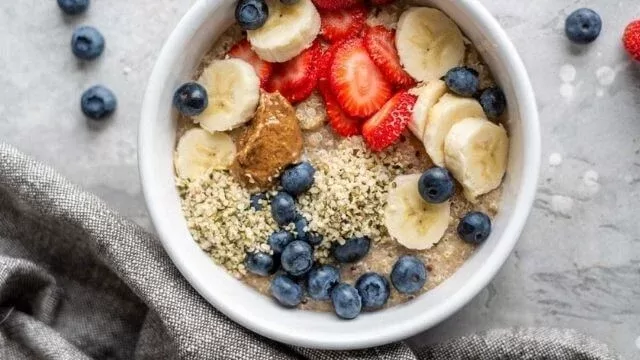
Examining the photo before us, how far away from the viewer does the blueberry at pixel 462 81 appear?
150 centimetres

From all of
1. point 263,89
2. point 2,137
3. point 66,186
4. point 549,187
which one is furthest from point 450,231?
point 2,137

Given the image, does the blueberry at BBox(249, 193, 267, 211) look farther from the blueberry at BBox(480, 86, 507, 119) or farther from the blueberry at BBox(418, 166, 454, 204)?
the blueberry at BBox(480, 86, 507, 119)

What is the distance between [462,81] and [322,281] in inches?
13.9

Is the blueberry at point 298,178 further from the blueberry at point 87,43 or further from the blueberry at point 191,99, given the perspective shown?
the blueberry at point 87,43

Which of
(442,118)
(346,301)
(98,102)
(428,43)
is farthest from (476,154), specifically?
(98,102)

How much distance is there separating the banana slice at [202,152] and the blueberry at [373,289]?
0.27 meters

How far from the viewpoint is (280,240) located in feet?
5.02

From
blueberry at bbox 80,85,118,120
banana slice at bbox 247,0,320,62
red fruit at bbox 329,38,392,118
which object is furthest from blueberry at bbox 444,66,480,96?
blueberry at bbox 80,85,118,120

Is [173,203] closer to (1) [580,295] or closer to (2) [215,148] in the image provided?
(2) [215,148]

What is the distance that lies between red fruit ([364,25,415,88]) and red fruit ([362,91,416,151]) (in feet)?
0.10

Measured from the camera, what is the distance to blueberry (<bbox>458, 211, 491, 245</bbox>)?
151 centimetres

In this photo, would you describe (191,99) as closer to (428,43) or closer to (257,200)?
(257,200)

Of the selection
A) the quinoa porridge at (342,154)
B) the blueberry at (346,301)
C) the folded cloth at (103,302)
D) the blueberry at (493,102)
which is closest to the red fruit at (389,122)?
the quinoa porridge at (342,154)

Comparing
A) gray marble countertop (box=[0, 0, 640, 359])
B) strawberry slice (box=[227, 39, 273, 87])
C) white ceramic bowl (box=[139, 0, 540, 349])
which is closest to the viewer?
white ceramic bowl (box=[139, 0, 540, 349])
